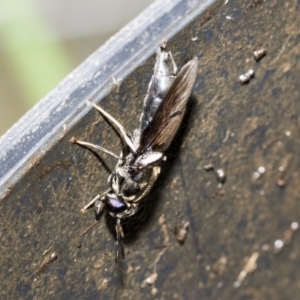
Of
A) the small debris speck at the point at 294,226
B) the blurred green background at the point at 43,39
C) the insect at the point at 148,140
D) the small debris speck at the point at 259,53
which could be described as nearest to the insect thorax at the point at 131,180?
the insect at the point at 148,140

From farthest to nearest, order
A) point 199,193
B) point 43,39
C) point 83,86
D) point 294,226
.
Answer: point 43,39 → point 294,226 → point 199,193 → point 83,86

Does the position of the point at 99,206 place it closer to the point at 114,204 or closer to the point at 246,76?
the point at 114,204

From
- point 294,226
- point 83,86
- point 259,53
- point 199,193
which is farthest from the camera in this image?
point 294,226

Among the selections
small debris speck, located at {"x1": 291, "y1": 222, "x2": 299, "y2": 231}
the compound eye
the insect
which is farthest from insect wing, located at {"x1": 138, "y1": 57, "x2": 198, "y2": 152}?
small debris speck, located at {"x1": 291, "y1": 222, "x2": 299, "y2": 231}

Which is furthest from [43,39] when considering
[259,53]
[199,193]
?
[259,53]

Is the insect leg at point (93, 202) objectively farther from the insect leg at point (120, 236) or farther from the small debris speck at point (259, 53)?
the small debris speck at point (259, 53)

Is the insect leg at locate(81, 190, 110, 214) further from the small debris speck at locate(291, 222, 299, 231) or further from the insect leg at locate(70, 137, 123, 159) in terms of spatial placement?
the small debris speck at locate(291, 222, 299, 231)

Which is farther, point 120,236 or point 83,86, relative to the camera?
point 120,236

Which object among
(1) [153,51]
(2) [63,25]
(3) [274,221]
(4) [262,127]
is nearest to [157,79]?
(1) [153,51]
